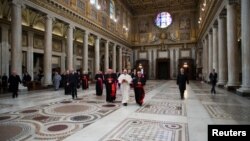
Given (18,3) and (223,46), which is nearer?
(18,3)

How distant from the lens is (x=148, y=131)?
4.62 m

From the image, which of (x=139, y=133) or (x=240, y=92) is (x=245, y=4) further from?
(x=139, y=133)

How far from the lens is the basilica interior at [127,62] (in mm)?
5102

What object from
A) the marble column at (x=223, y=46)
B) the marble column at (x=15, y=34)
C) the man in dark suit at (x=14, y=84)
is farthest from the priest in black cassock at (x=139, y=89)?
the marble column at (x=223, y=46)

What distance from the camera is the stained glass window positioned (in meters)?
36.8

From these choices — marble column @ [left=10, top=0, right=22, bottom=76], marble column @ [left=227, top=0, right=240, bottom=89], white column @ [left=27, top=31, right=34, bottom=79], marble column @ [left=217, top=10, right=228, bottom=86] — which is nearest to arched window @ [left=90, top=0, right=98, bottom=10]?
white column @ [left=27, top=31, right=34, bottom=79]

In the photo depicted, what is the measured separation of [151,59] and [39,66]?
21.5 m

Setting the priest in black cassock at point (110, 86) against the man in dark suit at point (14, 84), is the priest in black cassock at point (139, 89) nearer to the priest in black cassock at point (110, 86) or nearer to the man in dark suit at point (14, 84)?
the priest in black cassock at point (110, 86)

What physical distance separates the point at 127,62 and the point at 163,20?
10.8m

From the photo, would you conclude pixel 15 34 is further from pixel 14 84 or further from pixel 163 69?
pixel 163 69

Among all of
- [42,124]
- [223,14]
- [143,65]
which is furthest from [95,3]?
[42,124]

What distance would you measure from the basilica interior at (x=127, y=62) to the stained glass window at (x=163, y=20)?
193 millimetres

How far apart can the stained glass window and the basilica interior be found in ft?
0.63

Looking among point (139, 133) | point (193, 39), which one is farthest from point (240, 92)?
point (193, 39)
